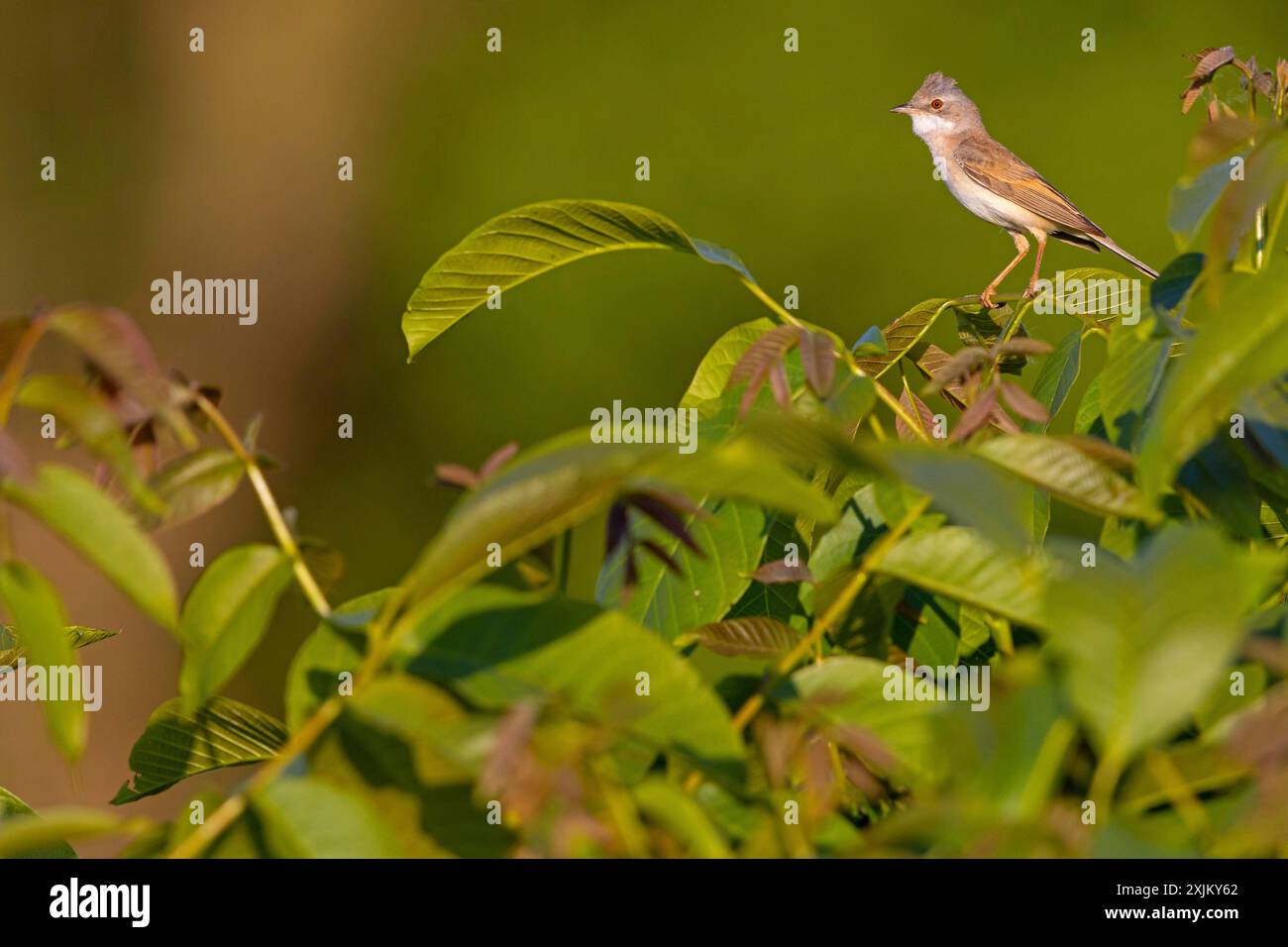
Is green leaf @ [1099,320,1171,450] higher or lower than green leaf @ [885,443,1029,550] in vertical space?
higher

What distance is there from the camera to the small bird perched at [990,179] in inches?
218

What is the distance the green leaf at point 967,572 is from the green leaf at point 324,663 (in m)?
0.39

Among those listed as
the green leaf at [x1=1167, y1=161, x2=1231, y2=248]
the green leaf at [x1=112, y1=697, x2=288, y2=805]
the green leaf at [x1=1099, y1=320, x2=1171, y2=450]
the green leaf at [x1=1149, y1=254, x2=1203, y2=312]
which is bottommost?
the green leaf at [x1=112, y1=697, x2=288, y2=805]

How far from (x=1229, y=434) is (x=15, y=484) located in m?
0.95

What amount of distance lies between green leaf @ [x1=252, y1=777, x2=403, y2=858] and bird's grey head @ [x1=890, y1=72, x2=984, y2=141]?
19.6 ft

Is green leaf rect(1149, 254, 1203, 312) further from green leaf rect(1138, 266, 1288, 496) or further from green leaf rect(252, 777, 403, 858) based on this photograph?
green leaf rect(252, 777, 403, 858)

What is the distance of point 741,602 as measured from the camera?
143cm

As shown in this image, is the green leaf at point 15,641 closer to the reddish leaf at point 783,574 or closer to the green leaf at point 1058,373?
the reddish leaf at point 783,574

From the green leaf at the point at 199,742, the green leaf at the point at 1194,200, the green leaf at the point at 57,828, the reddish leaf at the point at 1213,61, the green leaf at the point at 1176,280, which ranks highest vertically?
the reddish leaf at the point at 1213,61

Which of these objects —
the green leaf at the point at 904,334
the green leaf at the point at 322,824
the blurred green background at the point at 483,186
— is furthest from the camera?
the blurred green background at the point at 483,186

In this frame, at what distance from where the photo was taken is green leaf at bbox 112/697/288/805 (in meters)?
1.21

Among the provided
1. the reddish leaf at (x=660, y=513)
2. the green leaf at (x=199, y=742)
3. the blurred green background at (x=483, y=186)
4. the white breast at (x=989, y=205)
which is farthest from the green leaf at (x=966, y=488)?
the blurred green background at (x=483, y=186)

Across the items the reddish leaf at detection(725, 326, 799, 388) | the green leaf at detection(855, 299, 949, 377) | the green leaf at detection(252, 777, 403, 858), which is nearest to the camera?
the green leaf at detection(252, 777, 403, 858)

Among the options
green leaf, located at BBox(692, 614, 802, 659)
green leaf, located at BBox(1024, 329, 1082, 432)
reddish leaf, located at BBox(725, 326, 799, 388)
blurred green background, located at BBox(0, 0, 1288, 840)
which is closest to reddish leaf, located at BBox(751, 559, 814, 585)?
green leaf, located at BBox(692, 614, 802, 659)
